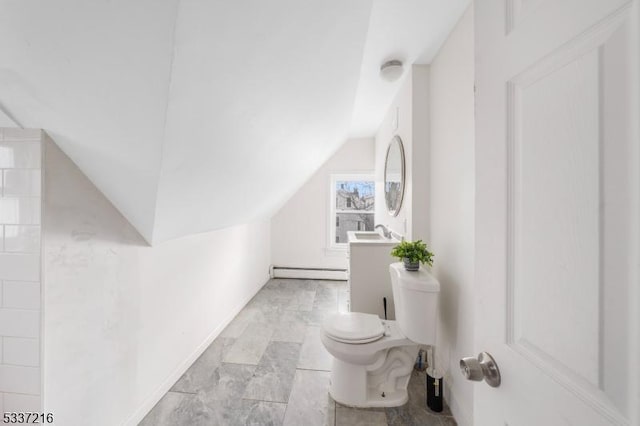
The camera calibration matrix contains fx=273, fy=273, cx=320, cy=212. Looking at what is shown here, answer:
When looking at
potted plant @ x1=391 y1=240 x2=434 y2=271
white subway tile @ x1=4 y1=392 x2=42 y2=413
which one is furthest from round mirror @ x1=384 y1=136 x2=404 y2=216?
white subway tile @ x1=4 y1=392 x2=42 y2=413

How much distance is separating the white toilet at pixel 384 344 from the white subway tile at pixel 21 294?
1346mm

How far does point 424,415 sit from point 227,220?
1923 millimetres

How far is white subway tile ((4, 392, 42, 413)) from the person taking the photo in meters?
1.05

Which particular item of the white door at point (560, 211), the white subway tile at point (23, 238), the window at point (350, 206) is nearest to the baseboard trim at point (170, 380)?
the white subway tile at point (23, 238)

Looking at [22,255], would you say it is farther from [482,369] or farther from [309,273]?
[309,273]

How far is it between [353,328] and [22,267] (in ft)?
5.13

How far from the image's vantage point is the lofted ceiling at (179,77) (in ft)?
2.39

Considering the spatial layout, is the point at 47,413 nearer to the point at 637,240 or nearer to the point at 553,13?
the point at 637,240

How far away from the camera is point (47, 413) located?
1.07 meters

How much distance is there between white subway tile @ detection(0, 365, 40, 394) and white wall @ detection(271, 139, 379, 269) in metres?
3.19

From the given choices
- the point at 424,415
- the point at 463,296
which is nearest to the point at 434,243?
the point at 463,296

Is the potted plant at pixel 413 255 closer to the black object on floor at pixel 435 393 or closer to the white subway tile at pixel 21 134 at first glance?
the black object on floor at pixel 435 393

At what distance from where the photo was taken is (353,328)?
1669 millimetres

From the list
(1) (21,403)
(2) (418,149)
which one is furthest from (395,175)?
(1) (21,403)
